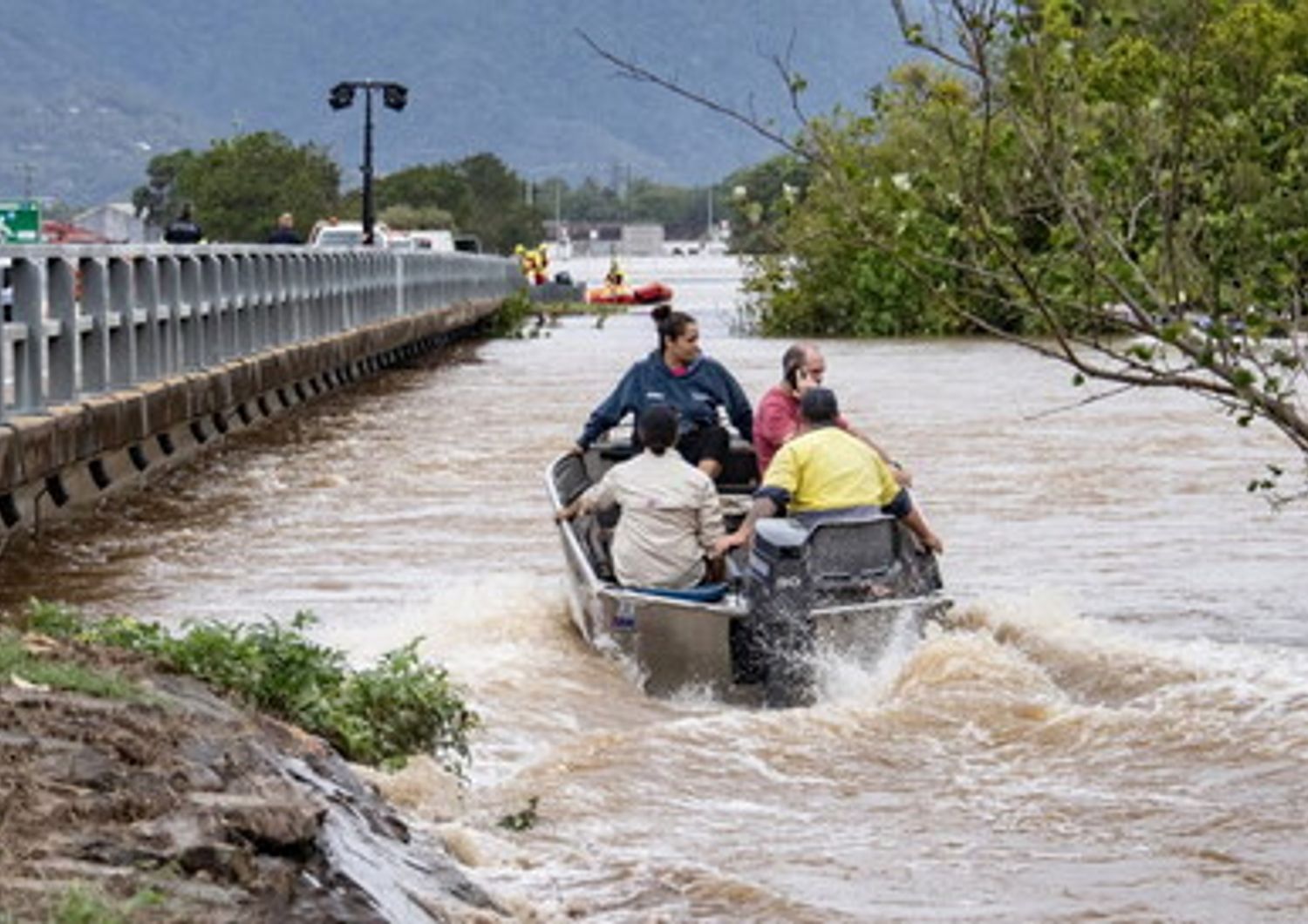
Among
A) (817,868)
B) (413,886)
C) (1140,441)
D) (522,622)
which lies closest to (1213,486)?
(1140,441)

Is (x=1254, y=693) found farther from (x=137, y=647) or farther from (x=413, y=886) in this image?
(x=413, y=886)

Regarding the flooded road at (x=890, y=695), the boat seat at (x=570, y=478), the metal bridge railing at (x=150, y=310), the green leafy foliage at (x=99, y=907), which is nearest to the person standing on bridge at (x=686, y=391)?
the boat seat at (x=570, y=478)

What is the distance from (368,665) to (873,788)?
3290mm

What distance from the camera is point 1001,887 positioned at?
10734mm

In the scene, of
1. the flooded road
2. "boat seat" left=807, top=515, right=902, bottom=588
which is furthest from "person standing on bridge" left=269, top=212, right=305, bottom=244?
"boat seat" left=807, top=515, right=902, bottom=588

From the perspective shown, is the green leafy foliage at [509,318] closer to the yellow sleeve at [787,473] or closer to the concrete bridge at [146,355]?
the concrete bridge at [146,355]

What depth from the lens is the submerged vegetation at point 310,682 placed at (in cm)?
1109

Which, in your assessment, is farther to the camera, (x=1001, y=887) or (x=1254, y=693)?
(x=1254, y=693)

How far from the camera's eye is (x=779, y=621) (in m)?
14.1

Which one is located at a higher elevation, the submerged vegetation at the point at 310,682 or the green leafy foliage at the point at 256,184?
the green leafy foliage at the point at 256,184

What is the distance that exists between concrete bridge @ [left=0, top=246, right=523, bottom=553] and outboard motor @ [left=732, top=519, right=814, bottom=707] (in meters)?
6.58

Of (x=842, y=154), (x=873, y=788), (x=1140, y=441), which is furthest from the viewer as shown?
(x=1140, y=441)

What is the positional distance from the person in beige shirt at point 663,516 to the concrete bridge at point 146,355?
18.2 ft

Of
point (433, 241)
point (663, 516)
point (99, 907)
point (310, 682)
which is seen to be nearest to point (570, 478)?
point (663, 516)
